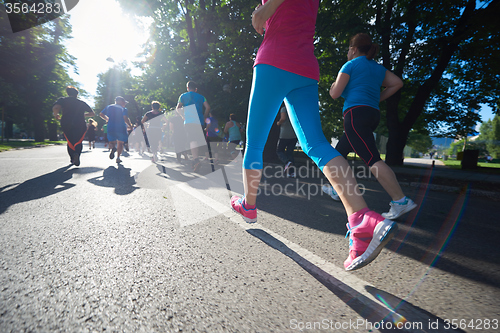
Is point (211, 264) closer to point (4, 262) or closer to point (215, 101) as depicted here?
point (4, 262)

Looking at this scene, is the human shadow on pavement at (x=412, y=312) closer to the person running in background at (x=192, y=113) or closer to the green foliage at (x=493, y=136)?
the person running in background at (x=192, y=113)

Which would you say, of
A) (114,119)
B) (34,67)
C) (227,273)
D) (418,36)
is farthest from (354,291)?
(34,67)

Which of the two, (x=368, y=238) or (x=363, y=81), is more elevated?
(x=363, y=81)

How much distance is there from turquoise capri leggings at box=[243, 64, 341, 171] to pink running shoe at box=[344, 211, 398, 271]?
497mm

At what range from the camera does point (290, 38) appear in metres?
1.86

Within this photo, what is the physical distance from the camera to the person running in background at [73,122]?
6.68m

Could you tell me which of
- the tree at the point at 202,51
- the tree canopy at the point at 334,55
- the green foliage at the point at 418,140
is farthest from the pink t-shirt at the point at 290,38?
the green foliage at the point at 418,140

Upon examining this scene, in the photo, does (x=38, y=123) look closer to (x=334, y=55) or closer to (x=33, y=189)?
(x=33, y=189)

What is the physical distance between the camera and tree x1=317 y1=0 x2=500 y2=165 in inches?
355

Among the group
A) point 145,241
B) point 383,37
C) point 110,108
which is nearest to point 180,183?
point 145,241

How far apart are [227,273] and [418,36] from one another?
563 inches

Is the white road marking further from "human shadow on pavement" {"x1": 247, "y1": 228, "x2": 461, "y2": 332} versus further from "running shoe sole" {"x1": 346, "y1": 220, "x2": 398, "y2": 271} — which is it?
"running shoe sole" {"x1": 346, "y1": 220, "x2": 398, "y2": 271}

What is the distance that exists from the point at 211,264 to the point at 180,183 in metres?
3.48

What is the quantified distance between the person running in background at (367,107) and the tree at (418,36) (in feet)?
26.9
